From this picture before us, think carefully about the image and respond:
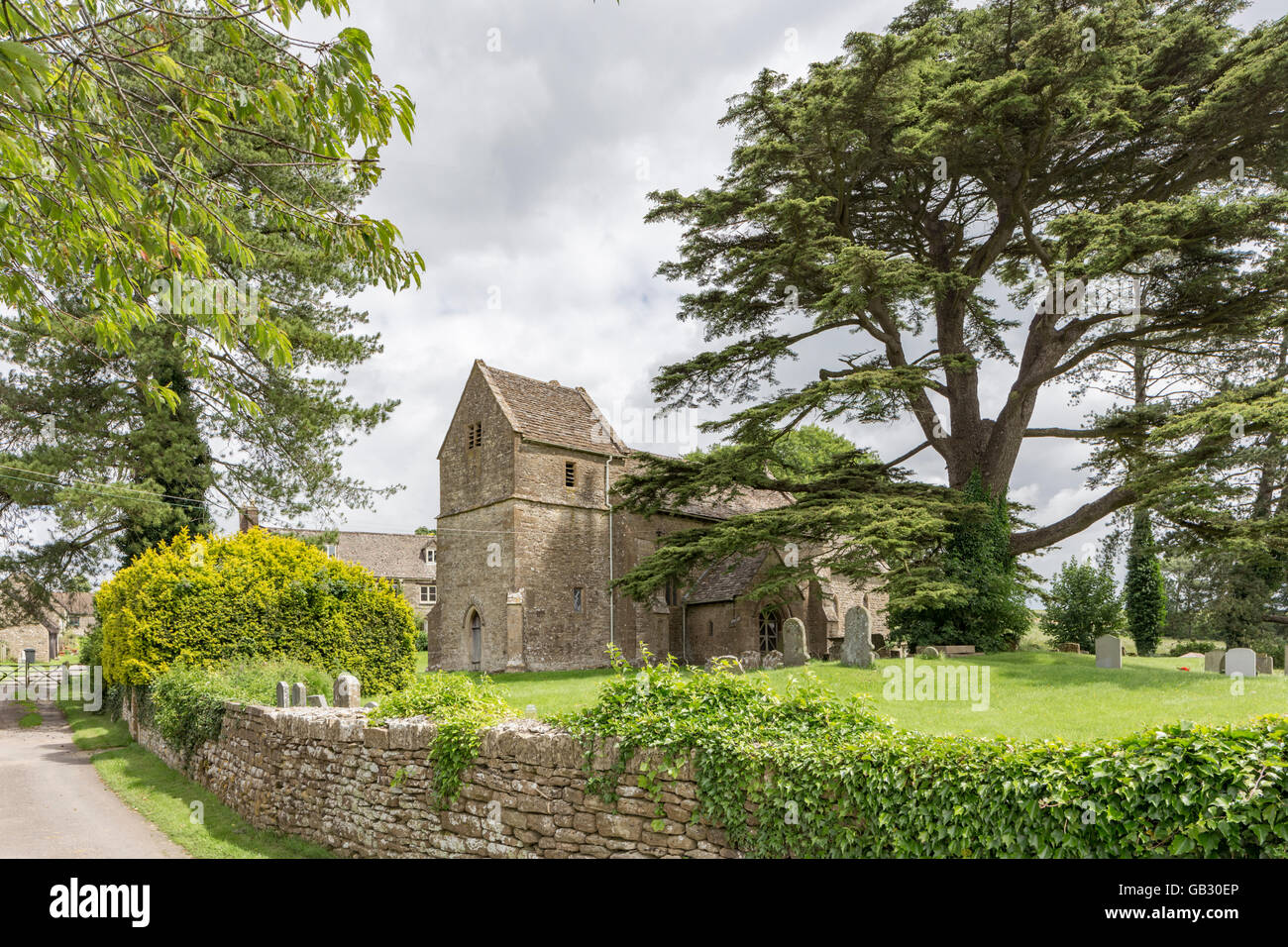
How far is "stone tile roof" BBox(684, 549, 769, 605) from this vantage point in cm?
3097

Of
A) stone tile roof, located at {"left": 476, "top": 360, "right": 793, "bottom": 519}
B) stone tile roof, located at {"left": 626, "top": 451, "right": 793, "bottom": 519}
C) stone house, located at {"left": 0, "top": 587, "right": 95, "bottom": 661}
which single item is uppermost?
stone tile roof, located at {"left": 476, "top": 360, "right": 793, "bottom": 519}

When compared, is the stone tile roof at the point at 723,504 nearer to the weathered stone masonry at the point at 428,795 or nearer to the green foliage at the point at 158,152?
the weathered stone masonry at the point at 428,795

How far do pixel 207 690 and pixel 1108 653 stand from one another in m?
19.2

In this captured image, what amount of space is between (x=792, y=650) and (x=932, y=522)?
183 inches

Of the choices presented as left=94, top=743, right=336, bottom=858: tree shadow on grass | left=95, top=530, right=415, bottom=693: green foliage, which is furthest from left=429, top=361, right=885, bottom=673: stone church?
left=94, top=743, right=336, bottom=858: tree shadow on grass

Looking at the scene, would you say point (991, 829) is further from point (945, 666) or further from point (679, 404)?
point (679, 404)

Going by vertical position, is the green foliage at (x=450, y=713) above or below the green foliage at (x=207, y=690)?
above

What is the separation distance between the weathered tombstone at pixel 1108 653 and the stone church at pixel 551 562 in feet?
35.6

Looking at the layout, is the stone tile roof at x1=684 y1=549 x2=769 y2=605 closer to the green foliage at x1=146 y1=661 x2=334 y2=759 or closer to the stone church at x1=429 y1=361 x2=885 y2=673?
the stone church at x1=429 y1=361 x2=885 y2=673

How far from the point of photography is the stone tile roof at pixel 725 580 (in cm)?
3097

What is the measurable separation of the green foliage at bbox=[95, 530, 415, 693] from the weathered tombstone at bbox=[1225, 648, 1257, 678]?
18.4 m

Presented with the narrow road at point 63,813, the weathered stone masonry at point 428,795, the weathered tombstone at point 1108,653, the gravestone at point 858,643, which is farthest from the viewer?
the weathered tombstone at point 1108,653

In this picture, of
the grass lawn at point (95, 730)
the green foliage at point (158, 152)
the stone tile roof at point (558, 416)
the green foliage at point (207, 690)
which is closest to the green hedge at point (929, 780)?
the green foliage at point (158, 152)
